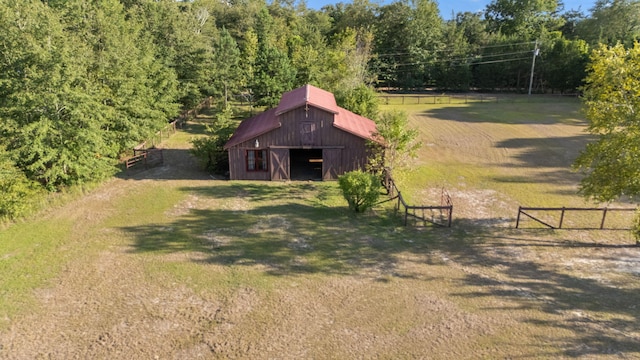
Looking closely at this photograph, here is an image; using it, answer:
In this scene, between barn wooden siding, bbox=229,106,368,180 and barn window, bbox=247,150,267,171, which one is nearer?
barn wooden siding, bbox=229,106,368,180

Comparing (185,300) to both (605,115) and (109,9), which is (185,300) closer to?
(605,115)

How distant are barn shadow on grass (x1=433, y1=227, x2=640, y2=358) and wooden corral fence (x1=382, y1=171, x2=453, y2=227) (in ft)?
4.27

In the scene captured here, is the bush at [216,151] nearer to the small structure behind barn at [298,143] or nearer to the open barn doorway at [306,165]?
the small structure behind barn at [298,143]

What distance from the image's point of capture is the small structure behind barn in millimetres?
24500

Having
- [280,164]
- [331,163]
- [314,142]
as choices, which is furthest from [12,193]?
[331,163]

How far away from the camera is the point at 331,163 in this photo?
82.1 ft

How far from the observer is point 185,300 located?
1298 centimetres

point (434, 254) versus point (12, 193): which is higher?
point (12, 193)

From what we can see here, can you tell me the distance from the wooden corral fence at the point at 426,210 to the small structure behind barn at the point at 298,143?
120 inches

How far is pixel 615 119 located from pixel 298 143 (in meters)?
15.6

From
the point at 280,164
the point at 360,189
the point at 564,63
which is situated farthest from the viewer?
the point at 564,63

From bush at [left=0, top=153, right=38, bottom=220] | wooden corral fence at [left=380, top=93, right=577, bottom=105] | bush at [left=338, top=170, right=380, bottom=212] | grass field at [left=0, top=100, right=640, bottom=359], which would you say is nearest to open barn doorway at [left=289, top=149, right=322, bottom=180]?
grass field at [left=0, top=100, right=640, bottom=359]

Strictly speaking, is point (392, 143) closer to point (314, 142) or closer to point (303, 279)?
point (314, 142)

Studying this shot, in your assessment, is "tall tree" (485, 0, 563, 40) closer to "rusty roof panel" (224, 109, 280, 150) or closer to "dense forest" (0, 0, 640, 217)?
"dense forest" (0, 0, 640, 217)
